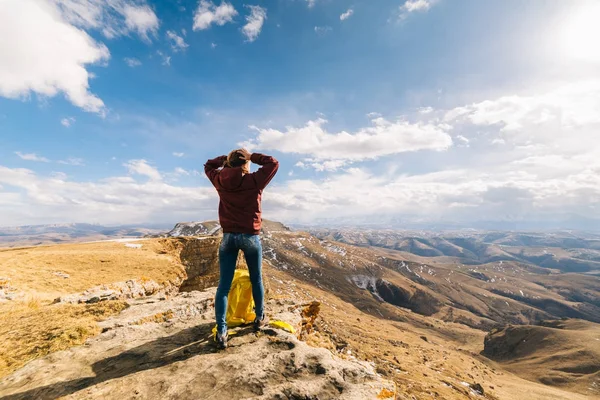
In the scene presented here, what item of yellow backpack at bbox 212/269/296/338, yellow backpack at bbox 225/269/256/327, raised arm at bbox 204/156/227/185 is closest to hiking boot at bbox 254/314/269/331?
yellow backpack at bbox 212/269/296/338

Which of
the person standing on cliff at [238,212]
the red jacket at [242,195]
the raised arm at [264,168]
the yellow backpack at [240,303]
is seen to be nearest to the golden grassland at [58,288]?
the yellow backpack at [240,303]

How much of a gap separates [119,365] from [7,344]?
4044 millimetres

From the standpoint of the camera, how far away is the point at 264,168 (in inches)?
270

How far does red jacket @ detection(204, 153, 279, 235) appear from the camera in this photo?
6.72 m

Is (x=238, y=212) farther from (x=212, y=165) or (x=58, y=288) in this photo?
(x=58, y=288)

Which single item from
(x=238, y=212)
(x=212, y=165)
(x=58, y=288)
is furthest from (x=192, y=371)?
(x=58, y=288)

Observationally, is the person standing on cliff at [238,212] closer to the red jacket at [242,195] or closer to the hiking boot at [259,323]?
the red jacket at [242,195]

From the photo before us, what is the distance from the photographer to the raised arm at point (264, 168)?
22.1 ft

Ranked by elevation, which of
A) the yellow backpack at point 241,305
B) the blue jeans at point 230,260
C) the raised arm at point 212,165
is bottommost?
the yellow backpack at point 241,305

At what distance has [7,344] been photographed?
7.31 m

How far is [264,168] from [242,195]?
0.89 meters

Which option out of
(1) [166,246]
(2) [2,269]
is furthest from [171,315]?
(1) [166,246]

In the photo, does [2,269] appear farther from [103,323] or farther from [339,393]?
[339,393]

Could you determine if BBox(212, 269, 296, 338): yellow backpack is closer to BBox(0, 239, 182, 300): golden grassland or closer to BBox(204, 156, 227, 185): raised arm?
BBox(204, 156, 227, 185): raised arm
